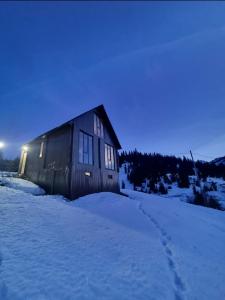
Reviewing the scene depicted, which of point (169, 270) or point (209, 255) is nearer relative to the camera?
point (169, 270)

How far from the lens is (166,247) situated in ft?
17.4

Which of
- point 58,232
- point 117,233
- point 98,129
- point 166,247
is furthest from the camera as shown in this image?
point 98,129

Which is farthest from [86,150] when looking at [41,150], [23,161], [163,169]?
[163,169]

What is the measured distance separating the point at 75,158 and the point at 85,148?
1.77 metres

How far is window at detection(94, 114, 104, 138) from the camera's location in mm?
15842

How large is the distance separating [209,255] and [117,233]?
3127 millimetres

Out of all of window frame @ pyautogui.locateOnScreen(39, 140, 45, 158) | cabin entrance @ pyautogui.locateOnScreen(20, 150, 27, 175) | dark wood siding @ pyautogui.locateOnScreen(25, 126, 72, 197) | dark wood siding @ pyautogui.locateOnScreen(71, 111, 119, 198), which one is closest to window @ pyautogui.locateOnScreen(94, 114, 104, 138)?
dark wood siding @ pyautogui.locateOnScreen(71, 111, 119, 198)

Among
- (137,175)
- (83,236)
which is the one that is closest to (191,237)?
(83,236)

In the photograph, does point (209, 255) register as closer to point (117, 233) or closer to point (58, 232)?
point (117, 233)

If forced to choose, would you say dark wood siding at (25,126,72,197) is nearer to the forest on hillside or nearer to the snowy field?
the snowy field

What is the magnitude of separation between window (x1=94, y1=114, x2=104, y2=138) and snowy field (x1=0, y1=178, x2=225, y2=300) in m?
10.1

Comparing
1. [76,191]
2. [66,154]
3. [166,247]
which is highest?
[66,154]

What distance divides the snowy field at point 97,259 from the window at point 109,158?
33.3 ft

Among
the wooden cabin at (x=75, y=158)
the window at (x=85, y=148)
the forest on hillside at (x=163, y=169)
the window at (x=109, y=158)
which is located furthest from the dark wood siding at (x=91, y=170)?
the forest on hillside at (x=163, y=169)
